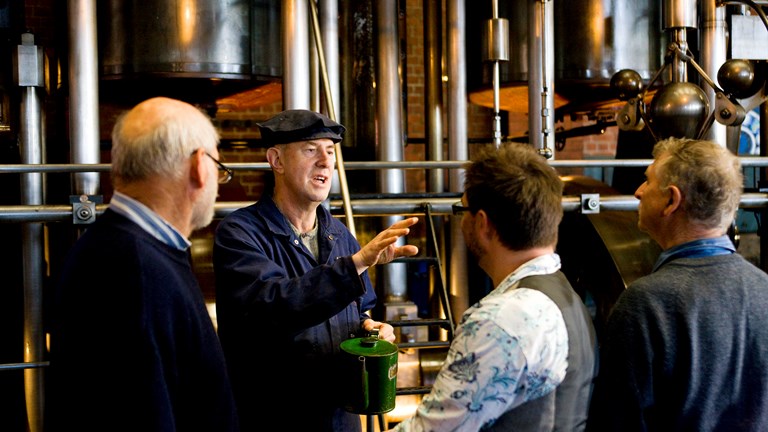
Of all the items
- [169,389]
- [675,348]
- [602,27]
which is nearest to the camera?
[169,389]

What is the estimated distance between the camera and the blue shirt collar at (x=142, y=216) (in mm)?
1468

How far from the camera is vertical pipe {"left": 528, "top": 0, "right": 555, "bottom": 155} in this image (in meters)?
4.06

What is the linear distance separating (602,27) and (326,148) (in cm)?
269

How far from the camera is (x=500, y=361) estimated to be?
4.63 ft

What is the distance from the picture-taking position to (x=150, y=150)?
4.82 ft

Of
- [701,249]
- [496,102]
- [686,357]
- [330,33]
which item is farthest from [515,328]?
[330,33]

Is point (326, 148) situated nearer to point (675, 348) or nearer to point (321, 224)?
point (321, 224)

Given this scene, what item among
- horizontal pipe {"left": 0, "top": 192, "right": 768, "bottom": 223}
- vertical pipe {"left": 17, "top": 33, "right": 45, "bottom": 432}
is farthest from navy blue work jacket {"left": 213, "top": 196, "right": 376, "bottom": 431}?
vertical pipe {"left": 17, "top": 33, "right": 45, "bottom": 432}

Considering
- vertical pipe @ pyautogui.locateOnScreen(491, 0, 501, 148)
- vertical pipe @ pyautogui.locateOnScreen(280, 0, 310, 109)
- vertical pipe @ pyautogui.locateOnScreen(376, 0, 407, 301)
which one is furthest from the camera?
vertical pipe @ pyautogui.locateOnScreen(376, 0, 407, 301)

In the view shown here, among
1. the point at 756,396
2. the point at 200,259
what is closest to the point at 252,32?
the point at 200,259

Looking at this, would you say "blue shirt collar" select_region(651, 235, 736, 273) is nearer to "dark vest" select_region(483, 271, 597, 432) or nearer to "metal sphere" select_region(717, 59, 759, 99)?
"dark vest" select_region(483, 271, 597, 432)

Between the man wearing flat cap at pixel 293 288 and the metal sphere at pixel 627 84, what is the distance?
2.10m

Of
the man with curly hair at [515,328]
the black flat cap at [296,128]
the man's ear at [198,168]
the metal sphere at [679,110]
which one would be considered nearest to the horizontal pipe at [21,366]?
the black flat cap at [296,128]

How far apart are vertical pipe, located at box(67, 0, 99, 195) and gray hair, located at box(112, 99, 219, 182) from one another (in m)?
2.24
